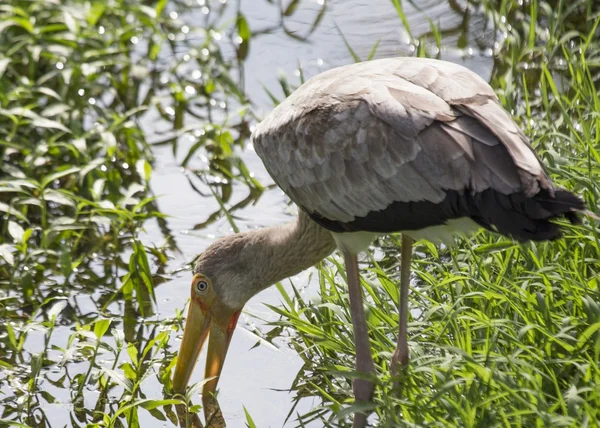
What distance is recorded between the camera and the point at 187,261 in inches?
213

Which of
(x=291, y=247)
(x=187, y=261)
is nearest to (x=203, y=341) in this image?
(x=291, y=247)

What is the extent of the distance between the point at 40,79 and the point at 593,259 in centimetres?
344

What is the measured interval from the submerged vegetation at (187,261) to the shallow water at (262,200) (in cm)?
4

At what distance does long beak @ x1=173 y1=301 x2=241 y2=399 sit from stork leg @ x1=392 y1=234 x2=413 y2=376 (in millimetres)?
784

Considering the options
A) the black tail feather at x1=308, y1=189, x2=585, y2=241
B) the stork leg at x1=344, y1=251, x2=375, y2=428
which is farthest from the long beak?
the black tail feather at x1=308, y1=189, x2=585, y2=241

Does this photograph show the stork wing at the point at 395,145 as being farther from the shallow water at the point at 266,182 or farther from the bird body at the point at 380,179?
the shallow water at the point at 266,182

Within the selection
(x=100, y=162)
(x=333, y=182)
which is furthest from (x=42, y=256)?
(x=333, y=182)

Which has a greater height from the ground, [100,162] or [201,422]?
[100,162]

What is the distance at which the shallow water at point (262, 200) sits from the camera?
442 cm

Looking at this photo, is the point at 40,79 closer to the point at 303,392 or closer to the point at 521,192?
the point at 303,392

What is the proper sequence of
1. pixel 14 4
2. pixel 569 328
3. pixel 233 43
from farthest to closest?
pixel 233 43 < pixel 14 4 < pixel 569 328

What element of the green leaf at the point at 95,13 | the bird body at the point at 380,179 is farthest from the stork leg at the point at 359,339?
the green leaf at the point at 95,13

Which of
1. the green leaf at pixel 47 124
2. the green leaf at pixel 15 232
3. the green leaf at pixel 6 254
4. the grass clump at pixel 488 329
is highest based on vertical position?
the green leaf at pixel 47 124

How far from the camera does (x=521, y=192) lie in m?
3.13
